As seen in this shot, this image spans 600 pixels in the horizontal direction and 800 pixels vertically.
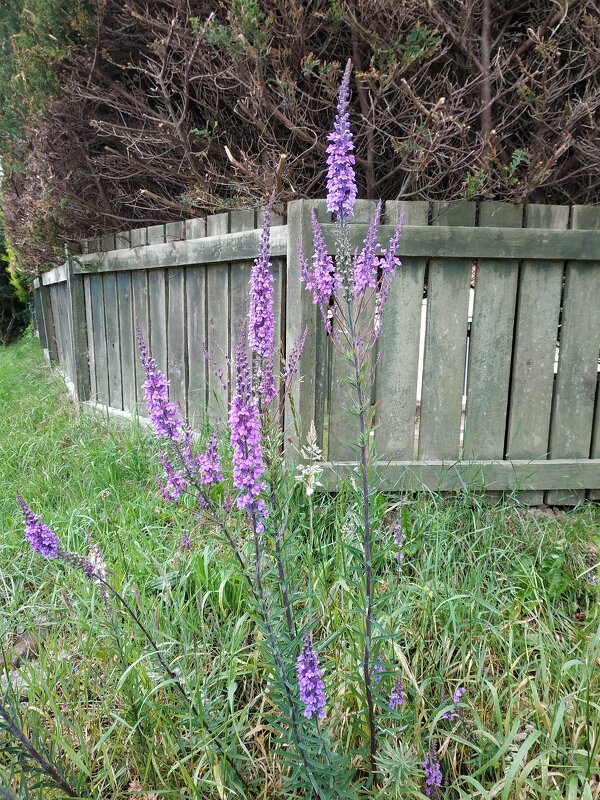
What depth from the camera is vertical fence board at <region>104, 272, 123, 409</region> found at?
4.85m

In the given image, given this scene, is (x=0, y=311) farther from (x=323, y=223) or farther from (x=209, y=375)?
(x=323, y=223)

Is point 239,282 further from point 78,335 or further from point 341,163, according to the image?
point 78,335

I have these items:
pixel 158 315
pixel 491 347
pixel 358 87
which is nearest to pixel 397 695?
pixel 491 347

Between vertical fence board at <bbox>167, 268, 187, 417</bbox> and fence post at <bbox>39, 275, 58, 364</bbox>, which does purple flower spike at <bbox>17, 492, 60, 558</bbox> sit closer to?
vertical fence board at <bbox>167, 268, 187, 417</bbox>

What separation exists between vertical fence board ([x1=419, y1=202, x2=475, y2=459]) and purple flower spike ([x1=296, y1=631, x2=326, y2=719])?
6.34ft

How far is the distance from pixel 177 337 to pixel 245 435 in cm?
298

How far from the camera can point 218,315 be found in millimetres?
3529

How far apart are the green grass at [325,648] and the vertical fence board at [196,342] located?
0.83 m

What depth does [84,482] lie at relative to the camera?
A: 3.38 meters

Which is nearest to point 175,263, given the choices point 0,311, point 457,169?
point 457,169

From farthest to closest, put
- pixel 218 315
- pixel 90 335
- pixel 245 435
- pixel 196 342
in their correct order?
pixel 90 335, pixel 196 342, pixel 218 315, pixel 245 435

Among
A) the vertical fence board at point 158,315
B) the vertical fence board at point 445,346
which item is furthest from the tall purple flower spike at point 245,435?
the vertical fence board at point 158,315

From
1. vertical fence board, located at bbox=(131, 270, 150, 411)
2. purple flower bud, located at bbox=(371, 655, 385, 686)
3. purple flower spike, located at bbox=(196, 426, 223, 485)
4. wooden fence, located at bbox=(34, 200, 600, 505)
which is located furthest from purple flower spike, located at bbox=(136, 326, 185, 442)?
vertical fence board, located at bbox=(131, 270, 150, 411)

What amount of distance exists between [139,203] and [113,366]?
4.64ft
